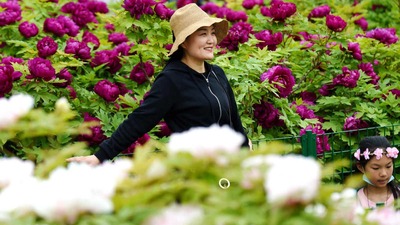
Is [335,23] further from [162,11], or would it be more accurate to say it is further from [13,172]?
[13,172]

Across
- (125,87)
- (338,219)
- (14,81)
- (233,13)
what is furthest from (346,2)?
(338,219)

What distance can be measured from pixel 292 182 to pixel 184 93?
7.55 ft

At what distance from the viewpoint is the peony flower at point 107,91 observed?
4781mm

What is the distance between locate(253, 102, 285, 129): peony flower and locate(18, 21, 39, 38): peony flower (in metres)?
1.54

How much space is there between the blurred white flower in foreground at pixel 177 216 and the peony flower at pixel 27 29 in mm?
3869

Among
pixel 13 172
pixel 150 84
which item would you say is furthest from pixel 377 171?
pixel 13 172

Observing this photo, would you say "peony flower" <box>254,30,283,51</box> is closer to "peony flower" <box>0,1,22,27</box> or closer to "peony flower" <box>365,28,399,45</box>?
"peony flower" <box>365,28,399,45</box>

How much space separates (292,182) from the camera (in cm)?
162

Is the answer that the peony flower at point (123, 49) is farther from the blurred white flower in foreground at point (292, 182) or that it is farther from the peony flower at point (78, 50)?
the blurred white flower in foreground at point (292, 182)

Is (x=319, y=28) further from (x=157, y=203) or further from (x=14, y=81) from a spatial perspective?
(x=157, y=203)

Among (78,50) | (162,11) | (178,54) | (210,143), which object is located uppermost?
(210,143)

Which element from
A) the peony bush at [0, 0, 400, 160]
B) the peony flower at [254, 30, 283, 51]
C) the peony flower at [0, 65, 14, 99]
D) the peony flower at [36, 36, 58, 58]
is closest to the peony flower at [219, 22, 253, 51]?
the peony bush at [0, 0, 400, 160]

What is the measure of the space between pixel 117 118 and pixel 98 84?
23cm

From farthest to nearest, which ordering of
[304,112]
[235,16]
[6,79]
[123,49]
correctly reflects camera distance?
[235,16], [123,49], [304,112], [6,79]
